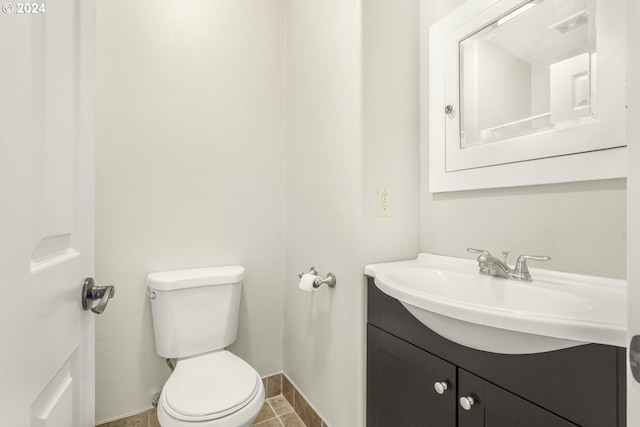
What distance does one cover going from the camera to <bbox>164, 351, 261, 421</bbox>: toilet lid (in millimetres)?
1047

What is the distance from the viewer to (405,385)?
0.98m

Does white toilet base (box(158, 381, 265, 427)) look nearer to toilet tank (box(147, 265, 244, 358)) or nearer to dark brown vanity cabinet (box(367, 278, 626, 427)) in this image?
toilet tank (box(147, 265, 244, 358))

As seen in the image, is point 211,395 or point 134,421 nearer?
point 211,395

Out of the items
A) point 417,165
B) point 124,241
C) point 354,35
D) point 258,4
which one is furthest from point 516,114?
point 124,241

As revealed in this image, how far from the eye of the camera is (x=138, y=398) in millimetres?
1483

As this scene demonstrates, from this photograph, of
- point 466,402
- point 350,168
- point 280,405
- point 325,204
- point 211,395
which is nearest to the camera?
point 466,402

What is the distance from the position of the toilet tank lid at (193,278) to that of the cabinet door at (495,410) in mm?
1099

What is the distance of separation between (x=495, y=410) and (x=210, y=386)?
39.1 inches

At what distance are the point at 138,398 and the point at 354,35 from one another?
1.95 m

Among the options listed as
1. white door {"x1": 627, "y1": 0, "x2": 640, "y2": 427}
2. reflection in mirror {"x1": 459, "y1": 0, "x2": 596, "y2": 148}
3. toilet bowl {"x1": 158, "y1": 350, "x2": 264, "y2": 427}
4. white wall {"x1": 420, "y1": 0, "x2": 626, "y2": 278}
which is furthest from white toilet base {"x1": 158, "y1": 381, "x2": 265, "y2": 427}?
reflection in mirror {"x1": 459, "y1": 0, "x2": 596, "y2": 148}

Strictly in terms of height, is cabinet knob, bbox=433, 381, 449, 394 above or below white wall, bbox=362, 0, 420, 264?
below

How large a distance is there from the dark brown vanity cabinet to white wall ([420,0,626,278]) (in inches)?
14.9

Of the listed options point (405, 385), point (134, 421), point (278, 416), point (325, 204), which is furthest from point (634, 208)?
point (134, 421)

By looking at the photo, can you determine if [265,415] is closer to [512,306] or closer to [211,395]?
[211,395]
